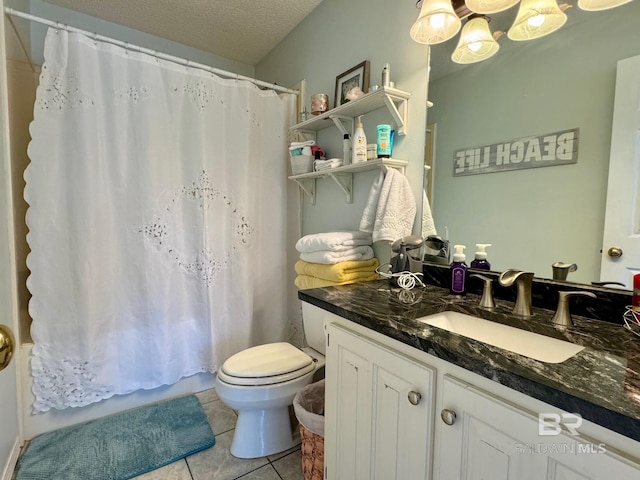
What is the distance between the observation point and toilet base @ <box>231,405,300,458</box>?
1.47 metres

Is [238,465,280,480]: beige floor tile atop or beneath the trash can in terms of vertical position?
beneath

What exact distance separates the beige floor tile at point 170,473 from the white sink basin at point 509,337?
1.27m

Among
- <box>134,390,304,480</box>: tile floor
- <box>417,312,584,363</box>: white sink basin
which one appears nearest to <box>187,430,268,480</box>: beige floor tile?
<box>134,390,304,480</box>: tile floor

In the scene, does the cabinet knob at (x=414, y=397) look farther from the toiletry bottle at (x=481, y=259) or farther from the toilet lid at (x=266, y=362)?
the toilet lid at (x=266, y=362)

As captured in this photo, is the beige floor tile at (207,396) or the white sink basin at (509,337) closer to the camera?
the white sink basin at (509,337)

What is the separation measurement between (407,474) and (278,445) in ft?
3.03

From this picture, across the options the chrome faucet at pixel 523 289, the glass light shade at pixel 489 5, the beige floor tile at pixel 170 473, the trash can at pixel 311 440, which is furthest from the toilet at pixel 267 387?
the glass light shade at pixel 489 5

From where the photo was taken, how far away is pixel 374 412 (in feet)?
2.87

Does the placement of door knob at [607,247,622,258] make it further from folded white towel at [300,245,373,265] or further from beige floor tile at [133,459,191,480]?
beige floor tile at [133,459,191,480]

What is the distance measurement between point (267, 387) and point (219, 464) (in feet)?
1.45

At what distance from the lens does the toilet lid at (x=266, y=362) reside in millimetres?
1409

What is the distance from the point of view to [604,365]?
0.62m

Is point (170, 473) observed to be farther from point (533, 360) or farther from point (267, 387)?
point (533, 360)

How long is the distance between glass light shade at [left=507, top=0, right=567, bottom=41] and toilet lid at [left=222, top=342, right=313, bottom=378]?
1566 millimetres
